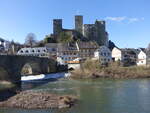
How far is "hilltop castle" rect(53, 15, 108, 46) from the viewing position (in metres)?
111

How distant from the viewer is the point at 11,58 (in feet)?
185

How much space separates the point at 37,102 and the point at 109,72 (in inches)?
1649

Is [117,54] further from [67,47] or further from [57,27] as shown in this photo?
[57,27]

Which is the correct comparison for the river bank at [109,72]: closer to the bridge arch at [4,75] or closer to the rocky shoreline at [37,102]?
the bridge arch at [4,75]

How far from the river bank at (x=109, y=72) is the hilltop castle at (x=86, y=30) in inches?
1482

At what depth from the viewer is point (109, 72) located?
70.9 meters

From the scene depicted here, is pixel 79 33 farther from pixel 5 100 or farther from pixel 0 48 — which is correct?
pixel 5 100

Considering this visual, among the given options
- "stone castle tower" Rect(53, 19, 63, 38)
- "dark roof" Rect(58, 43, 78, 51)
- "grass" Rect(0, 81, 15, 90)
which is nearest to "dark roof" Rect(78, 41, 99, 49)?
"dark roof" Rect(58, 43, 78, 51)

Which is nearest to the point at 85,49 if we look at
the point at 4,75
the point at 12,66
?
the point at 12,66

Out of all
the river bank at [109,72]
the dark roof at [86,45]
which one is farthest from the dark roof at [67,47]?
the river bank at [109,72]

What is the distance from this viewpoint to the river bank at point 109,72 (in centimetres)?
6931

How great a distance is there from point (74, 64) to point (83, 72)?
11066 mm

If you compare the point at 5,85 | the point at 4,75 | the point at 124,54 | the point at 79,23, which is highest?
the point at 79,23

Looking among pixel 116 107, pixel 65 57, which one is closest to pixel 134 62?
pixel 65 57
